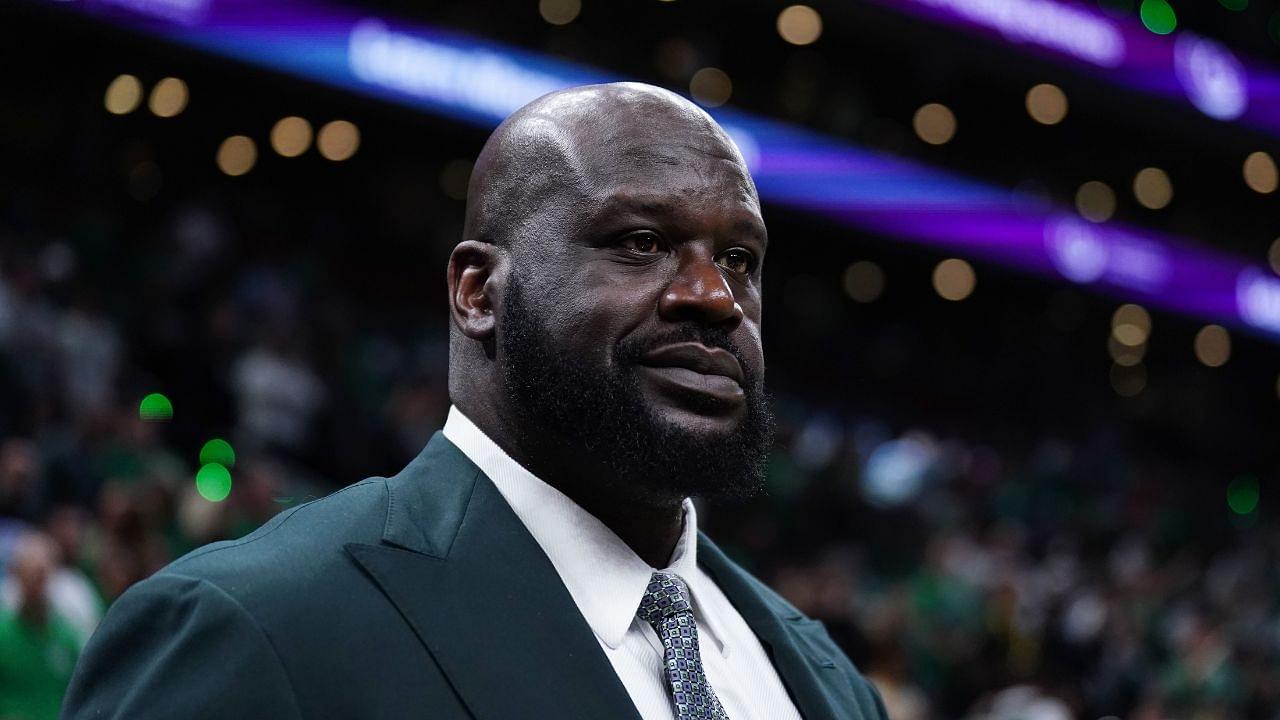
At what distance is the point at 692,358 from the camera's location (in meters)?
1.78

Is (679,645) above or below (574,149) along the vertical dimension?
below

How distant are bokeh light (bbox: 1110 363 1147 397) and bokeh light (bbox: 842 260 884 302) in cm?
319

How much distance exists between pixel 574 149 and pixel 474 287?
0.22 metres

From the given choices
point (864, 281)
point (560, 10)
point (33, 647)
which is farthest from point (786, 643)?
point (864, 281)

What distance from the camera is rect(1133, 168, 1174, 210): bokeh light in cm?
1873

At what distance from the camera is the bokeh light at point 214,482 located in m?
7.25

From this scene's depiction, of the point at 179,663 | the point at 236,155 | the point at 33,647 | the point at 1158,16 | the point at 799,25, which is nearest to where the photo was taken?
the point at 179,663

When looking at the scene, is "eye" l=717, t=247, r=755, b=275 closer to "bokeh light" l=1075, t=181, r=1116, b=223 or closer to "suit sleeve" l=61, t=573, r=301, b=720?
"suit sleeve" l=61, t=573, r=301, b=720

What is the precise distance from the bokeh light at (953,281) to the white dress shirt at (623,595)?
1626cm

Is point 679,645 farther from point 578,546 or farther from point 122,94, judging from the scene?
point 122,94

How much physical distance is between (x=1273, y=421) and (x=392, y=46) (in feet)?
45.9

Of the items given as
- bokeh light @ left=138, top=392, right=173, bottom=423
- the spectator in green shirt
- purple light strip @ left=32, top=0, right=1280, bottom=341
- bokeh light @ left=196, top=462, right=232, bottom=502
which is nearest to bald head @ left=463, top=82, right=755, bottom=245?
the spectator in green shirt

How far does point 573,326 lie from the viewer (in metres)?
1.78

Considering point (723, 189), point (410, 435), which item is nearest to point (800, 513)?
point (410, 435)
